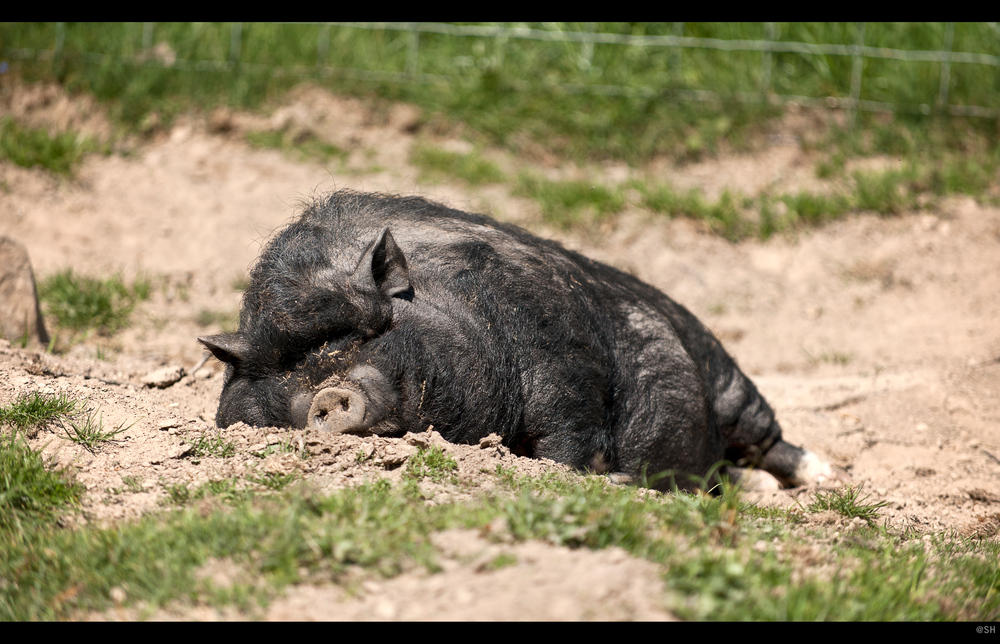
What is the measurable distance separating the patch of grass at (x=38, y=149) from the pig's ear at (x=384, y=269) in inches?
216

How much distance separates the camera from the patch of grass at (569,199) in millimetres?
7664

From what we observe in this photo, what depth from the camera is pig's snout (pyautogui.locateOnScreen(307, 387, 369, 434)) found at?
322cm

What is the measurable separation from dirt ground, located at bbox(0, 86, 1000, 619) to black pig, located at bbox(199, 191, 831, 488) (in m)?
0.19

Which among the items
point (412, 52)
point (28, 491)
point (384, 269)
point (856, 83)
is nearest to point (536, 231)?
point (412, 52)

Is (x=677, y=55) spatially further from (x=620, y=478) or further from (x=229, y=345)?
(x=229, y=345)

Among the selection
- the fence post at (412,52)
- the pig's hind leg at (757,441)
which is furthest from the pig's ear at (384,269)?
the fence post at (412,52)

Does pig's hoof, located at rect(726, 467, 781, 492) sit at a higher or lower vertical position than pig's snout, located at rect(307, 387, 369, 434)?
lower

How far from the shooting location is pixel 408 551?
2305mm

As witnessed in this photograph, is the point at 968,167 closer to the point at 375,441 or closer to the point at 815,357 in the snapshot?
the point at 815,357

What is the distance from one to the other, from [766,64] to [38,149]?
7.17 meters

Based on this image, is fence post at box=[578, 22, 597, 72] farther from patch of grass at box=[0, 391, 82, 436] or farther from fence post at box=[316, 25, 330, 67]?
patch of grass at box=[0, 391, 82, 436]

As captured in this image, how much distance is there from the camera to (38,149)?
24.9 feet

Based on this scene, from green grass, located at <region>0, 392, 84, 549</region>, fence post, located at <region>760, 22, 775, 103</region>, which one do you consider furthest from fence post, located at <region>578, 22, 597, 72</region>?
green grass, located at <region>0, 392, 84, 549</region>

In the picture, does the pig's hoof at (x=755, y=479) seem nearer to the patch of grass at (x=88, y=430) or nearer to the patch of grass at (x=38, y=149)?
the patch of grass at (x=88, y=430)
